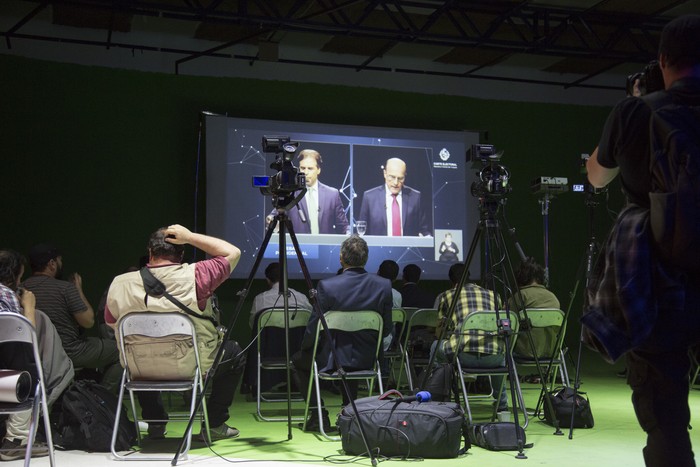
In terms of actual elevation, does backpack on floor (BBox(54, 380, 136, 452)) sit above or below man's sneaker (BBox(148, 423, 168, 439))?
above

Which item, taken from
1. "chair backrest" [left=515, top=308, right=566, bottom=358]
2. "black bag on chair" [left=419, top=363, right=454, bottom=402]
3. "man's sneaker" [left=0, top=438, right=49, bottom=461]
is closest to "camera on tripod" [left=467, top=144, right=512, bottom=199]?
"black bag on chair" [left=419, top=363, right=454, bottom=402]

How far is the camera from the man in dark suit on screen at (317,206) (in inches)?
340

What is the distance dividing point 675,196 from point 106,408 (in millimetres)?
3228

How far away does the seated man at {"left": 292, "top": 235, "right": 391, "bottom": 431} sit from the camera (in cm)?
446

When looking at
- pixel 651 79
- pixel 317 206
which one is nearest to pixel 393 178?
pixel 317 206

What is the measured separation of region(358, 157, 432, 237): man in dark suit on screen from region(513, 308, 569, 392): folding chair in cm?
377

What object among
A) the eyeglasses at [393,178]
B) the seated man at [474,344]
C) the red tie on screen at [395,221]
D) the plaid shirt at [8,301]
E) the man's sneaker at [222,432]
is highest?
the eyeglasses at [393,178]

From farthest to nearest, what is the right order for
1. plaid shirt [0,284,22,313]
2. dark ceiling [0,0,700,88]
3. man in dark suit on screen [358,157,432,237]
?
man in dark suit on screen [358,157,432,237]
dark ceiling [0,0,700,88]
plaid shirt [0,284,22,313]

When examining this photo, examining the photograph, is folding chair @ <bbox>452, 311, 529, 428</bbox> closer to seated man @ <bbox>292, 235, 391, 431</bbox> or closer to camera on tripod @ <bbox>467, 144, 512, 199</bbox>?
seated man @ <bbox>292, 235, 391, 431</bbox>

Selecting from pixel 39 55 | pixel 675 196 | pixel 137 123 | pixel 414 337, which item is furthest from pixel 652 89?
pixel 39 55

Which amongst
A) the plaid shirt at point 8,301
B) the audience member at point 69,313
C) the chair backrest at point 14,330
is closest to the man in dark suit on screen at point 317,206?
the audience member at point 69,313

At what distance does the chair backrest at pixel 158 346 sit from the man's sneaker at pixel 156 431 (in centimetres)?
57

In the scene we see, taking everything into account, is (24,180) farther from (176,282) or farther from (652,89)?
(652,89)

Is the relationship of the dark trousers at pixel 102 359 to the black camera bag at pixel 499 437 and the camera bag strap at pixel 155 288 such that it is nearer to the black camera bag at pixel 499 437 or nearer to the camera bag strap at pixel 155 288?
the camera bag strap at pixel 155 288
